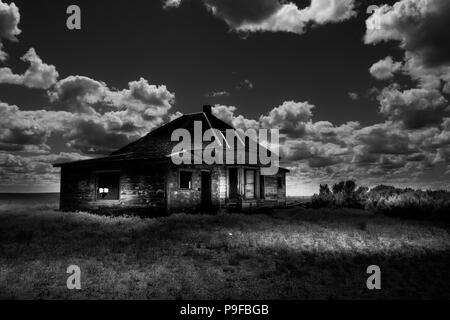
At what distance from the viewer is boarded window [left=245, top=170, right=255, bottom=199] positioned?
24.1 metres

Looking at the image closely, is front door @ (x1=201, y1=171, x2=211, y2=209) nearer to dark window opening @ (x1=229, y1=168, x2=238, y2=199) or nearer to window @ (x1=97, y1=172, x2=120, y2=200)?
dark window opening @ (x1=229, y1=168, x2=238, y2=199)

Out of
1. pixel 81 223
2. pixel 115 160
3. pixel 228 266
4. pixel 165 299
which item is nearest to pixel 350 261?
pixel 228 266

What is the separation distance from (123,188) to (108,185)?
2.99 metres

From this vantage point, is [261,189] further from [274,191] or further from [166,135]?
[166,135]

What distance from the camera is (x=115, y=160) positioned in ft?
70.0

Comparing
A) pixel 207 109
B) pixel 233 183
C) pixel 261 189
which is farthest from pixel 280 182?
pixel 207 109

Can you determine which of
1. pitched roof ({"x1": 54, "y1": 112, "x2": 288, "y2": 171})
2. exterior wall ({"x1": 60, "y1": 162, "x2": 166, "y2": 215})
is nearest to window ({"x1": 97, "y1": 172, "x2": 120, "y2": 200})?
exterior wall ({"x1": 60, "y1": 162, "x2": 166, "y2": 215})

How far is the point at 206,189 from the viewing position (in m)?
23.3

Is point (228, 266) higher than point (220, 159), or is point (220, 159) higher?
point (220, 159)

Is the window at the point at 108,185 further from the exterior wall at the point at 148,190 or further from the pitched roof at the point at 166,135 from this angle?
the pitched roof at the point at 166,135
